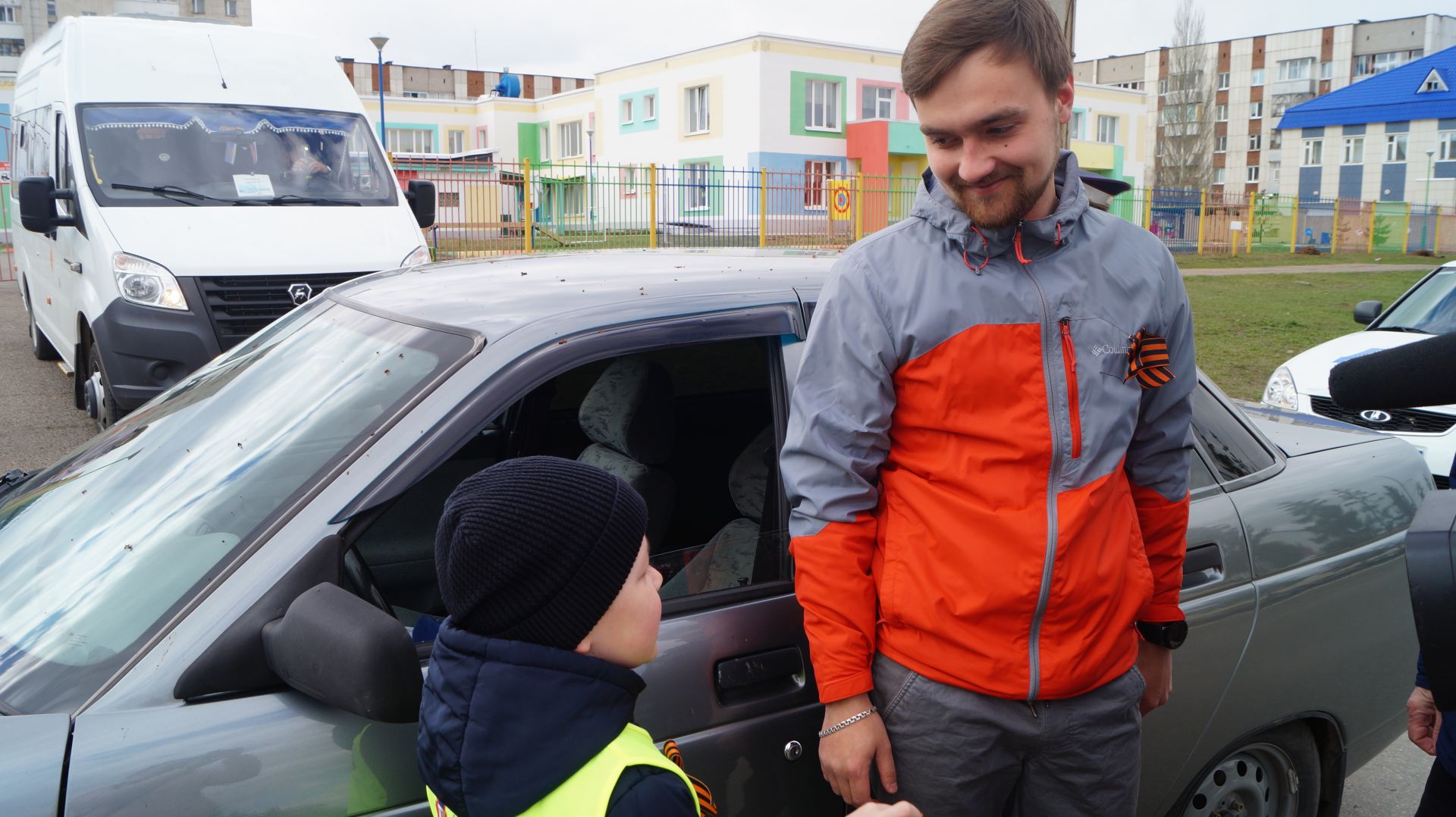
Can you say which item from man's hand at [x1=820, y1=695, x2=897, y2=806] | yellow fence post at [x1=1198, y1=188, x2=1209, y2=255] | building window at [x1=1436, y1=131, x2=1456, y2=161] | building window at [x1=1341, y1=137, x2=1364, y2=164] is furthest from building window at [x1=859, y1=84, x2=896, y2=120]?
man's hand at [x1=820, y1=695, x2=897, y2=806]

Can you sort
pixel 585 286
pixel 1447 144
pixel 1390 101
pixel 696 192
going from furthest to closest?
pixel 1390 101 < pixel 1447 144 < pixel 696 192 < pixel 585 286

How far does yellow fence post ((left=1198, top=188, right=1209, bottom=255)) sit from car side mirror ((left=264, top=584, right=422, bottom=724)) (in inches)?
1352

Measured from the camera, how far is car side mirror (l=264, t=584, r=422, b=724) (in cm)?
154

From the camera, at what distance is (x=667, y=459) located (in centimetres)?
273

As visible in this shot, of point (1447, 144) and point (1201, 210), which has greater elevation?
point (1447, 144)

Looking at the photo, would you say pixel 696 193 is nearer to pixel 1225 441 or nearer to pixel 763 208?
pixel 763 208

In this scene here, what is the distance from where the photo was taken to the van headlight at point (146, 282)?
22.0 feet

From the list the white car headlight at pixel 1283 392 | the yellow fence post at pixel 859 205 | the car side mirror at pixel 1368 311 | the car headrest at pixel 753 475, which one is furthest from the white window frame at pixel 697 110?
the car headrest at pixel 753 475

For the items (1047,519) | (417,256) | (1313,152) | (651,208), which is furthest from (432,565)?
(1313,152)

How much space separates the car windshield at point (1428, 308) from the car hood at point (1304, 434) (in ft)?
16.8

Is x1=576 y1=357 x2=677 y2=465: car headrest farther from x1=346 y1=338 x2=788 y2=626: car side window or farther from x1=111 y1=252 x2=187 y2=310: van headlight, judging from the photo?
x1=111 y1=252 x2=187 y2=310: van headlight

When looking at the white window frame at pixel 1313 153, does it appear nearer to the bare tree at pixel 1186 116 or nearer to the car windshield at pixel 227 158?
the bare tree at pixel 1186 116

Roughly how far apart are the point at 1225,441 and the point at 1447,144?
→ 61875mm

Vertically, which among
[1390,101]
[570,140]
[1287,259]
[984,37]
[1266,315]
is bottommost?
[1266,315]
